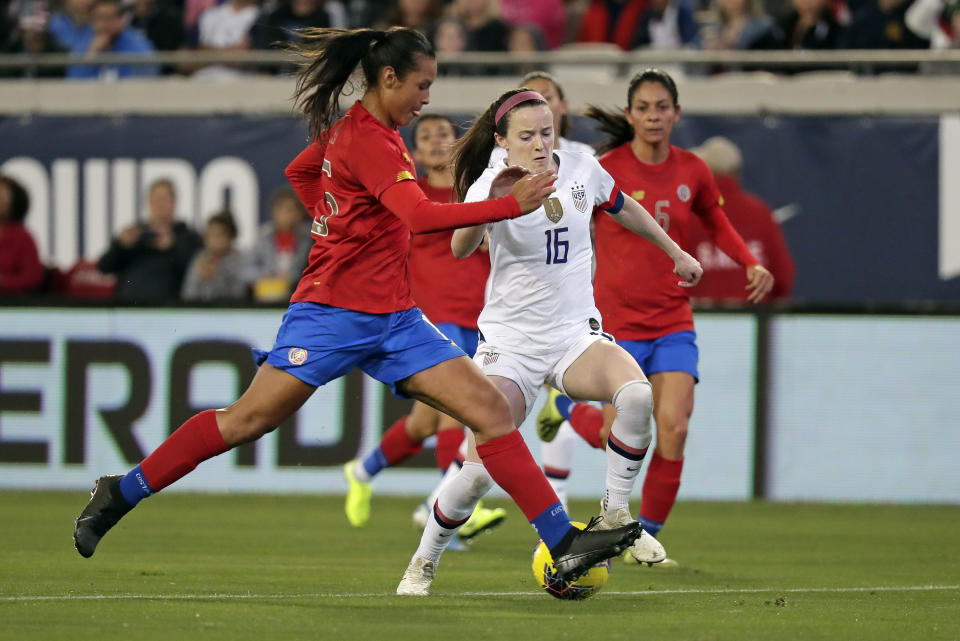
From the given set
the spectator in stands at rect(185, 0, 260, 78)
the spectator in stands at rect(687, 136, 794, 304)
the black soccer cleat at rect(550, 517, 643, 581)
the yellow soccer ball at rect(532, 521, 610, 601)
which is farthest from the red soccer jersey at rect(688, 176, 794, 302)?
the black soccer cleat at rect(550, 517, 643, 581)

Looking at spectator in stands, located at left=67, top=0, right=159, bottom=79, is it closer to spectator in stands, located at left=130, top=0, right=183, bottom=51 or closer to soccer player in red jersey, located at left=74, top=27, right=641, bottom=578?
spectator in stands, located at left=130, top=0, right=183, bottom=51

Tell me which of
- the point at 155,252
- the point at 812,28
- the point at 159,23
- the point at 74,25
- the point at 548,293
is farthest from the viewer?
the point at 74,25

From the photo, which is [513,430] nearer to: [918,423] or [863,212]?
[918,423]

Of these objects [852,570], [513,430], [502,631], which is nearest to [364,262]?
[513,430]

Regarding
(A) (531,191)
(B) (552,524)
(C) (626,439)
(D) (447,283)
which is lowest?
(B) (552,524)

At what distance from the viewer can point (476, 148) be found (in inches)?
277

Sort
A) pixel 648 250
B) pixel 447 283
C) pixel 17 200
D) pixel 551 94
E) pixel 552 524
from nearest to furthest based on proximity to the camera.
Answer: pixel 552 524 < pixel 648 250 < pixel 551 94 < pixel 447 283 < pixel 17 200

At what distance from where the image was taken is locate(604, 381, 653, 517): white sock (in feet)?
22.3

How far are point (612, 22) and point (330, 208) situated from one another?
9.16 metres

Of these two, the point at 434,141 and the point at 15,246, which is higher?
the point at 434,141

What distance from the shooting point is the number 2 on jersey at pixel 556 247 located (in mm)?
6988

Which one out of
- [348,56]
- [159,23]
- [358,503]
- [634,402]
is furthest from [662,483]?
[159,23]

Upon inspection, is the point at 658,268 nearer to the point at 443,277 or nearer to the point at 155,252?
the point at 443,277

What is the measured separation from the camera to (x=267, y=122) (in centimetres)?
1417
